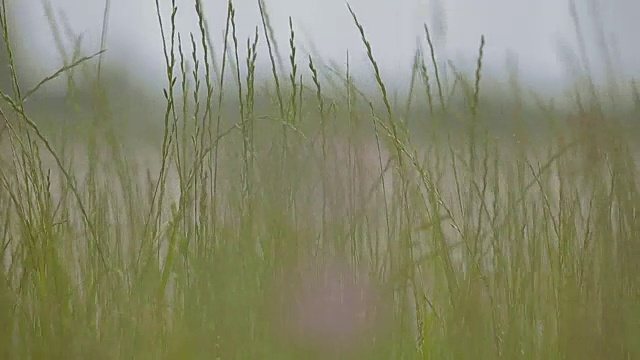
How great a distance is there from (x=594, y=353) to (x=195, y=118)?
658 mm

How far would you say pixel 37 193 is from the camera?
2.84 feet

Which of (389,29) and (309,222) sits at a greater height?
(389,29)

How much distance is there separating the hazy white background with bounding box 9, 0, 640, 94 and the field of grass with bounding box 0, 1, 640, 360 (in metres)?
0.05

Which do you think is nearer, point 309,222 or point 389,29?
point 309,222

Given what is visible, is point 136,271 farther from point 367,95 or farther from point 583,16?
point 583,16

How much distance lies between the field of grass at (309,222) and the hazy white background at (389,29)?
0.05 meters

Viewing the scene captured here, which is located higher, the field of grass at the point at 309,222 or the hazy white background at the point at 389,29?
the hazy white background at the point at 389,29

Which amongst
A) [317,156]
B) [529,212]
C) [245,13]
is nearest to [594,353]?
[529,212]

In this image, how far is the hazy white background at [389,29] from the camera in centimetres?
108

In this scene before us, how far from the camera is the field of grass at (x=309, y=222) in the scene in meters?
0.87

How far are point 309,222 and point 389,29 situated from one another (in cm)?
40

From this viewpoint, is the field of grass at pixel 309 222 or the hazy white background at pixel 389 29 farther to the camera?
the hazy white background at pixel 389 29

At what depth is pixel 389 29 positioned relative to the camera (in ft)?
3.85

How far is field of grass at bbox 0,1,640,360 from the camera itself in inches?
34.4
